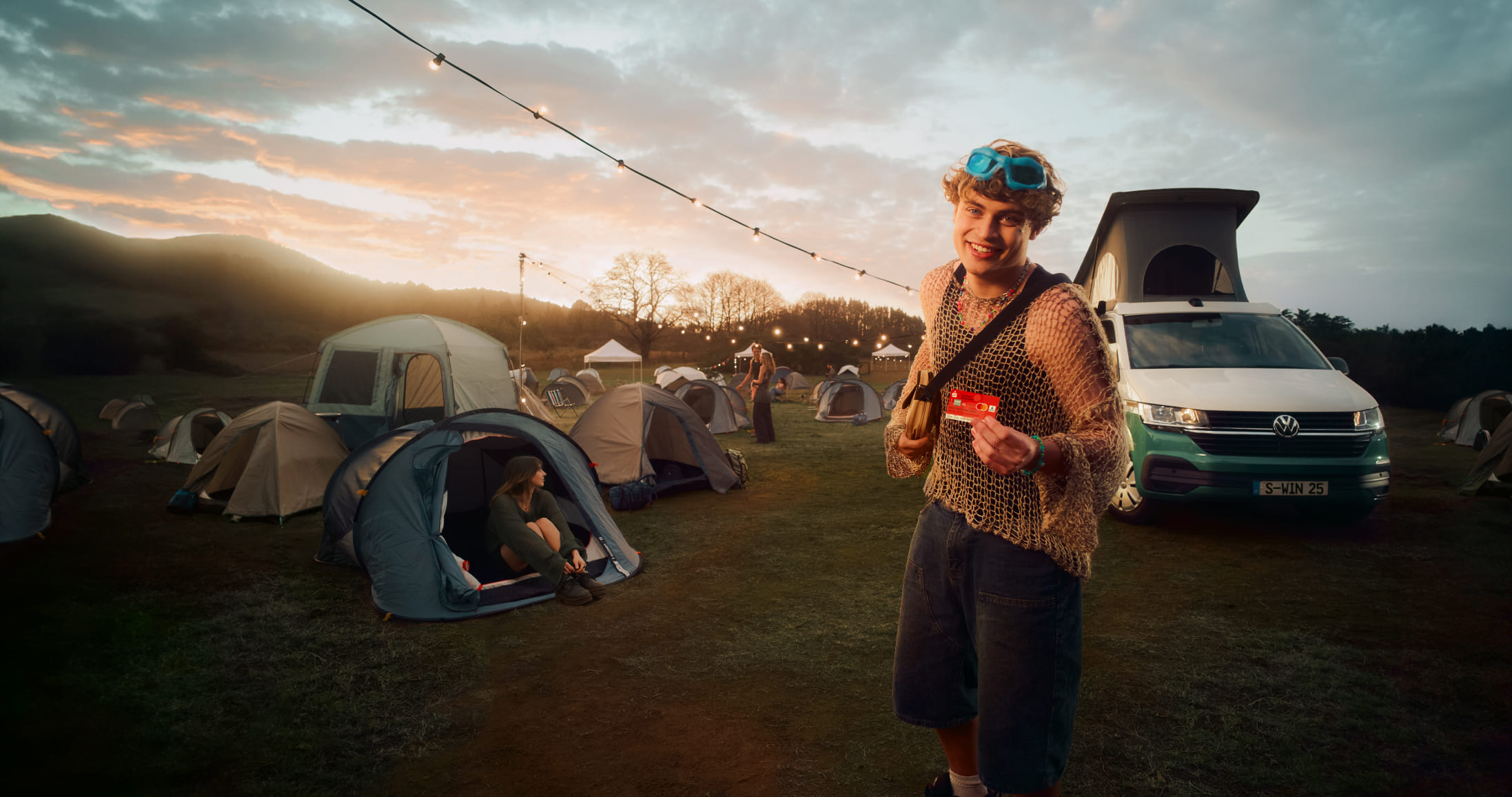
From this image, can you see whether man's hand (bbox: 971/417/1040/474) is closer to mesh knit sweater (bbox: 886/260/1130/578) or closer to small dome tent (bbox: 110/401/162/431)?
mesh knit sweater (bbox: 886/260/1130/578)

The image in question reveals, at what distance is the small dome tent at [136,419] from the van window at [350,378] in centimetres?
570

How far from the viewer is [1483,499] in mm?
8062

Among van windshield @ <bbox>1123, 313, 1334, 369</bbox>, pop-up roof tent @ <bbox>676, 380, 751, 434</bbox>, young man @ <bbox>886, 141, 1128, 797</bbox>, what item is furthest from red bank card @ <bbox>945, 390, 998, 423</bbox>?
→ pop-up roof tent @ <bbox>676, 380, 751, 434</bbox>

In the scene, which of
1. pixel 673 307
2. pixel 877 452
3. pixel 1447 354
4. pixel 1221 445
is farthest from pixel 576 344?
pixel 1221 445

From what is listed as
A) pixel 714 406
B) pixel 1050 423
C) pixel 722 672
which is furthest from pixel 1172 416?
pixel 714 406

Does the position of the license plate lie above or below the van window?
above

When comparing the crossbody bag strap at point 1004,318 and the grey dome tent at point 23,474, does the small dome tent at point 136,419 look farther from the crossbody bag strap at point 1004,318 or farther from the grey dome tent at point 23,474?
the crossbody bag strap at point 1004,318

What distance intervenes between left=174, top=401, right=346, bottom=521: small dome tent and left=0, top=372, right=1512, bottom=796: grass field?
2.40ft

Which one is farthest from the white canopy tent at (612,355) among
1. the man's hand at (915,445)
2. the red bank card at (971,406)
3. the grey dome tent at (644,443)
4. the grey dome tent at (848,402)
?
the red bank card at (971,406)

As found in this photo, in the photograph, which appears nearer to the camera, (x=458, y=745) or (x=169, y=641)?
(x=458, y=745)

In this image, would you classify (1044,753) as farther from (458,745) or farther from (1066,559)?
(458,745)

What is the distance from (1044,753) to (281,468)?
337 inches

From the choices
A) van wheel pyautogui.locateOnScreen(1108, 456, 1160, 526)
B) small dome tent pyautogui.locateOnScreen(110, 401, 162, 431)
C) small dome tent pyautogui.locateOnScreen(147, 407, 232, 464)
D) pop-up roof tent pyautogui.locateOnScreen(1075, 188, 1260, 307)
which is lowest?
small dome tent pyautogui.locateOnScreen(110, 401, 162, 431)

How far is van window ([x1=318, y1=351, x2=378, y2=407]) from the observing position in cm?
1211
